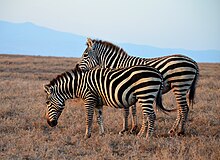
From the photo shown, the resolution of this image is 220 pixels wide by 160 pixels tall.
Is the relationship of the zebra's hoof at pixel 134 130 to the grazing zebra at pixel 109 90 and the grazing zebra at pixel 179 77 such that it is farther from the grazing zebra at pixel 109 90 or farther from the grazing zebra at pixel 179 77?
the grazing zebra at pixel 109 90

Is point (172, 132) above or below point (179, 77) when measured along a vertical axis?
below

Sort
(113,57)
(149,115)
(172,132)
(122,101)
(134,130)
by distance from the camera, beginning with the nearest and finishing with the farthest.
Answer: (149,115), (122,101), (172,132), (134,130), (113,57)

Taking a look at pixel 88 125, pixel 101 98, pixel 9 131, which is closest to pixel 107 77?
pixel 101 98

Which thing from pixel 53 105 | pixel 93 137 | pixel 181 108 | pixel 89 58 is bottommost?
pixel 93 137

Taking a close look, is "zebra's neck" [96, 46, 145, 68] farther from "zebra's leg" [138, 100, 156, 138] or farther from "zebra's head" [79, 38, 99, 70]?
"zebra's leg" [138, 100, 156, 138]

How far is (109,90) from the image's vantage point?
7793 millimetres

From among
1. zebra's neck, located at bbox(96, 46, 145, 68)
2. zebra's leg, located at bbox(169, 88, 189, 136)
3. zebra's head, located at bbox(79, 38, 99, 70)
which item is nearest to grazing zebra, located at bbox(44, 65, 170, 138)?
zebra's leg, located at bbox(169, 88, 189, 136)

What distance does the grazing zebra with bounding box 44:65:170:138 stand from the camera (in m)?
7.37

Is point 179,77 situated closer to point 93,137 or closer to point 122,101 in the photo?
Result: point 122,101

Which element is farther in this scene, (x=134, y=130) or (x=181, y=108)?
(x=134, y=130)

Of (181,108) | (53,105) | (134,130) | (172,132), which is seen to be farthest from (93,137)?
(181,108)

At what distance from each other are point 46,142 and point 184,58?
4207 mm

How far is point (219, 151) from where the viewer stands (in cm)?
621

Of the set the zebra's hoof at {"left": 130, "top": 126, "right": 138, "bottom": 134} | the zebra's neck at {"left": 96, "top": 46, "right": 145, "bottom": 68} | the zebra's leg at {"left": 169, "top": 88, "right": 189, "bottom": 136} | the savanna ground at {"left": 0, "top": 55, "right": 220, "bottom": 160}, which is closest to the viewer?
the savanna ground at {"left": 0, "top": 55, "right": 220, "bottom": 160}
